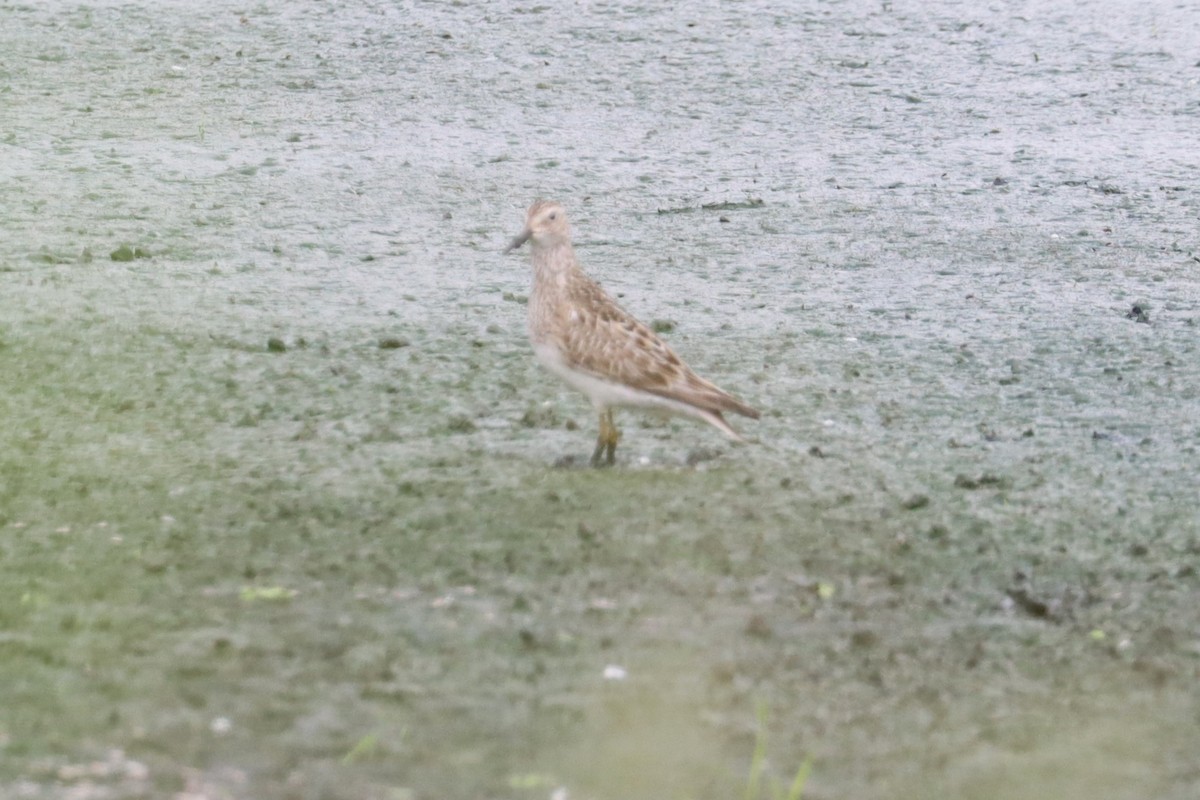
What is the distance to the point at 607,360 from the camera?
5.65m

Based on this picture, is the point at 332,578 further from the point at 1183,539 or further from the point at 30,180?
the point at 30,180

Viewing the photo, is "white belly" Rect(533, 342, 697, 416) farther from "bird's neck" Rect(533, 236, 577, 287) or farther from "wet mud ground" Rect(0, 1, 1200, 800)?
"bird's neck" Rect(533, 236, 577, 287)

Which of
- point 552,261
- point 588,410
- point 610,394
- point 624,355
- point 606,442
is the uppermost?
point 552,261

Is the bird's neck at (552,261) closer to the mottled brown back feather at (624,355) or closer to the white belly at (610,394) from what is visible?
the mottled brown back feather at (624,355)

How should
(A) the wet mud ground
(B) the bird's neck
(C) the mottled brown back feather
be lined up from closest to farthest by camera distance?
(A) the wet mud ground → (C) the mottled brown back feather → (B) the bird's neck

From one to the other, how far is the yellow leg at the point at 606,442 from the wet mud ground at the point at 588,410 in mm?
78

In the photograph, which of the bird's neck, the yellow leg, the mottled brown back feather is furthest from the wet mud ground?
the bird's neck

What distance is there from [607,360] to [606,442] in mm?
233

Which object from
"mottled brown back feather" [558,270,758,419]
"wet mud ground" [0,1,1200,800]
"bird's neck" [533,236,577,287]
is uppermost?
"bird's neck" [533,236,577,287]

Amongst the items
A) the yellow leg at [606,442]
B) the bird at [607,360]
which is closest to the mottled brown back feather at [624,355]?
the bird at [607,360]

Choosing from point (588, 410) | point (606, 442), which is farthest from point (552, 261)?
point (606, 442)

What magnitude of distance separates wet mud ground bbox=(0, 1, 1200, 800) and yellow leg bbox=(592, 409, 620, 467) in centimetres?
8

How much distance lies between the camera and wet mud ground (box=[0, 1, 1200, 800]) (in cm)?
387

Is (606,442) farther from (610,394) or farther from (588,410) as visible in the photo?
(588,410)
